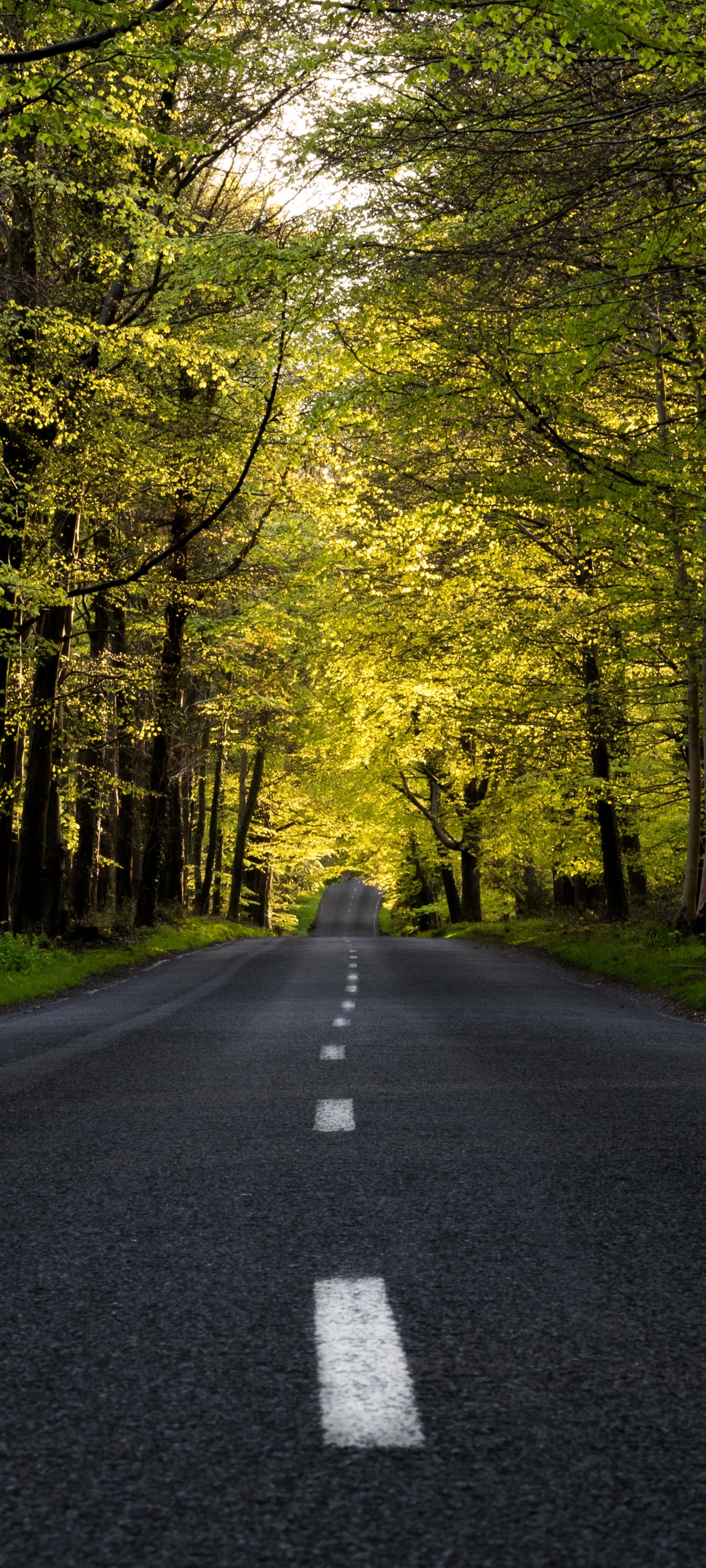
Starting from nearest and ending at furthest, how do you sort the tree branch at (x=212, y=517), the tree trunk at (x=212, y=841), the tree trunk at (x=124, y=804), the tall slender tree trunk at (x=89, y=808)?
the tree branch at (x=212, y=517) < the tall slender tree trunk at (x=89, y=808) < the tree trunk at (x=124, y=804) < the tree trunk at (x=212, y=841)

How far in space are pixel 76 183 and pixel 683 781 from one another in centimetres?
1525

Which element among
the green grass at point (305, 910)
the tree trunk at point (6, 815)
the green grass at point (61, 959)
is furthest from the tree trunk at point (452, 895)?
the green grass at point (305, 910)

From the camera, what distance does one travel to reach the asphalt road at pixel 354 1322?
2.50 metres

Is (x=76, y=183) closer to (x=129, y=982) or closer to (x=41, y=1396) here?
A: (x=129, y=982)

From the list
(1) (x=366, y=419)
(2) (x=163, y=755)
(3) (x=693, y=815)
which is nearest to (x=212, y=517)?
(1) (x=366, y=419)

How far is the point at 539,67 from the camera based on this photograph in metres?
10.6

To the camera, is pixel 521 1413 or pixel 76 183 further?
pixel 76 183

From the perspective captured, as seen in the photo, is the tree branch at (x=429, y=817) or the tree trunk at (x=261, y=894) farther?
the tree trunk at (x=261, y=894)

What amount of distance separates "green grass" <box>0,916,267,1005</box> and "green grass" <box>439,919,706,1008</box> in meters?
7.85

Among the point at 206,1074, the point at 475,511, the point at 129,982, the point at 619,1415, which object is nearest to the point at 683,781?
the point at 475,511

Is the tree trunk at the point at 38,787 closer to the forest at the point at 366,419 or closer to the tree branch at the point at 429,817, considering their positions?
the forest at the point at 366,419

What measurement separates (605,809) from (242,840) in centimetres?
2089

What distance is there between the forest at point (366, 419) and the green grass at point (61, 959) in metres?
0.88

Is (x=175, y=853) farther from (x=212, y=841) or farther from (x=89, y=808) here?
(x=89, y=808)
